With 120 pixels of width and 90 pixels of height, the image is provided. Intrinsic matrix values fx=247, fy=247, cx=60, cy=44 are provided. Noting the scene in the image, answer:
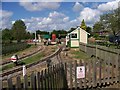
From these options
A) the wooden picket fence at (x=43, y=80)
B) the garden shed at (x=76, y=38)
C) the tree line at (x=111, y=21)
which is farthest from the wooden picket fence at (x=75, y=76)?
the tree line at (x=111, y=21)

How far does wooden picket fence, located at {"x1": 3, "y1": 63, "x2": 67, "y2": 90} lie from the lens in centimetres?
413

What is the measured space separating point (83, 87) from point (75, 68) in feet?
2.47

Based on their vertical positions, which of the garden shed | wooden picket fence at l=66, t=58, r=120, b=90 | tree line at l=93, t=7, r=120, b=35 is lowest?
wooden picket fence at l=66, t=58, r=120, b=90

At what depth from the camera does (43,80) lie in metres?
5.25

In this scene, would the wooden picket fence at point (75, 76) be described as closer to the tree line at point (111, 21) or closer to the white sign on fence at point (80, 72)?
the white sign on fence at point (80, 72)

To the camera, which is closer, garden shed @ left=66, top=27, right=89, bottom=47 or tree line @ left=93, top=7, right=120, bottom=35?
garden shed @ left=66, top=27, right=89, bottom=47

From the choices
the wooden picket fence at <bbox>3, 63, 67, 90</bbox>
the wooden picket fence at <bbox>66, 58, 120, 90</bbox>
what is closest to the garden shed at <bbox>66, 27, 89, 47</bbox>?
the wooden picket fence at <bbox>66, 58, 120, 90</bbox>

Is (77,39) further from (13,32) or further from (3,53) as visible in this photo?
(13,32)

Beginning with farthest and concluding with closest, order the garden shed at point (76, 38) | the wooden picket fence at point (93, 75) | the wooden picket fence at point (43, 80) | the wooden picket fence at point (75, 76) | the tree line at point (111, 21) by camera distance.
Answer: the tree line at point (111, 21)
the garden shed at point (76, 38)
the wooden picket fence at point (93, 75)
the wooden picket fence at point (75, 76)
the wooden picket fence at point (43, 80)

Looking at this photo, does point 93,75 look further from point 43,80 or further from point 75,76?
point 43,80

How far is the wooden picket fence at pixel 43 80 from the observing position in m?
4.13

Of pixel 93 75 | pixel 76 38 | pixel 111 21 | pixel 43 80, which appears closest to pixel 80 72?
pixel 93 75

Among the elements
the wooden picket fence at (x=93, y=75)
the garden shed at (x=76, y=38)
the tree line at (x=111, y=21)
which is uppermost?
the tree line at (x=111, y=21)

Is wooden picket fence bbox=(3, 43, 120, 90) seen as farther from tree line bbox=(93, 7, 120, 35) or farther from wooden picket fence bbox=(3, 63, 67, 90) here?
tree line bbox=(93, 7, 120, 35)
